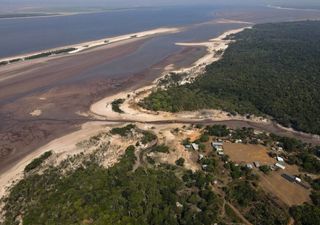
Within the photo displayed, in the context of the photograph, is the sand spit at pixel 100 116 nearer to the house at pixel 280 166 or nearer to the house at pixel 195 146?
the house at pixel 195 146

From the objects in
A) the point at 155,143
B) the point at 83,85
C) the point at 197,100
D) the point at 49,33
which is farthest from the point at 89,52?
the point at 155,143

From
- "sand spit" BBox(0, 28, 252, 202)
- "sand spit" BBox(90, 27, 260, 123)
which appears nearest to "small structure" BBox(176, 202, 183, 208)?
"sand spit" BBox(0, 28, 252, 202)

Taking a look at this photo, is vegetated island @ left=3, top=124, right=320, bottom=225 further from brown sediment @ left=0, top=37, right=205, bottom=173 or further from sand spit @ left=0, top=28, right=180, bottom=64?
sand spit @ left=0, top=28, right=180, bottom=64

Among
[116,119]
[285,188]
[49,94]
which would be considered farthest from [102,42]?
[285,188]

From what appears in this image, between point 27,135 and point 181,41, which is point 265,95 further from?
point 181,41

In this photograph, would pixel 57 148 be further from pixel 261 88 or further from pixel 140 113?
pixel 261 88

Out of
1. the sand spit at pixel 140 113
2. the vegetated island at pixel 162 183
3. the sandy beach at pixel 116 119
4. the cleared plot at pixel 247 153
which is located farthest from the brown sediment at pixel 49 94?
the cleared plot at pixel 247 153
